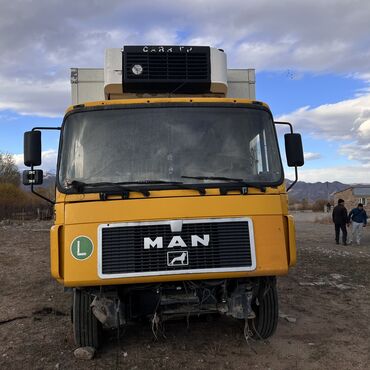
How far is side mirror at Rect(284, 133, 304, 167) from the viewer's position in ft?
18.9

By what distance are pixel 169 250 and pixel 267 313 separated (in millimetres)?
1566

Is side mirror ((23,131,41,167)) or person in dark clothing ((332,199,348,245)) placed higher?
side mirror ((23,131,41,167))

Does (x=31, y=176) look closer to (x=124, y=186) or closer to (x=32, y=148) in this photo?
(x=32, y=148)

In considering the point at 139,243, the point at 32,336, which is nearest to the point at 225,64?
the point at 139,243

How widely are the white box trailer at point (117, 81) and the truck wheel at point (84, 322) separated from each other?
105 inches

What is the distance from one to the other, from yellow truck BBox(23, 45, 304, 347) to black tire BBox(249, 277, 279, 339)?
0.01 m

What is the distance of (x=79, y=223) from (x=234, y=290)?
180 centimetres

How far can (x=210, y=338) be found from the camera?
19.4ft

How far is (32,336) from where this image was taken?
19.9 ft

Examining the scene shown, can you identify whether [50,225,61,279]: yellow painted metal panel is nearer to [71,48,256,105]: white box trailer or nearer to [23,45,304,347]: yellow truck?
[23,45,304,347]: yellow truck

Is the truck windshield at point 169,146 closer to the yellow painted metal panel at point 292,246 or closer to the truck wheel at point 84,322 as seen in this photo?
the yellow painted metal panel at point 292,246

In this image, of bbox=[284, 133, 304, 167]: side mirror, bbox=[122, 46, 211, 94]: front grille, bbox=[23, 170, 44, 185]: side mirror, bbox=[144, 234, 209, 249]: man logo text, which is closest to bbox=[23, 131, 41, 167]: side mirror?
bbox=[23, 170, 44, 185]: side mirror

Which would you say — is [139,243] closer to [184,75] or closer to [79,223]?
[79,223]

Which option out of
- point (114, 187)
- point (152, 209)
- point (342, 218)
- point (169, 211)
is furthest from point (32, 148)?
point (342, 218)
